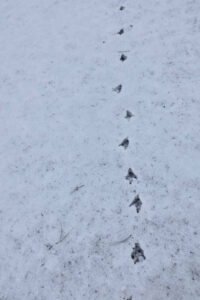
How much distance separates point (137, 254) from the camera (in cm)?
495

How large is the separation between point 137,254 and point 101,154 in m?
1.90

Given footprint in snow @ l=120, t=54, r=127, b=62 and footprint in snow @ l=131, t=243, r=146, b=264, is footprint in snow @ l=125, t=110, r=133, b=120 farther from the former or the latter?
footprint in snow @ l=131, t=243, r=146, b=264

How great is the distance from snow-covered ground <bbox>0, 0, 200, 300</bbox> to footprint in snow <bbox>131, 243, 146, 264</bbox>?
0.06m

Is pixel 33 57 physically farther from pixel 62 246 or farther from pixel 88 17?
pixel 62 246

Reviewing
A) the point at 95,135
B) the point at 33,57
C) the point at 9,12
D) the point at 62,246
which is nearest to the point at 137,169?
the point at 95,135

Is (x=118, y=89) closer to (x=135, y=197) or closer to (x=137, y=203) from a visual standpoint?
(x=135, y=197)

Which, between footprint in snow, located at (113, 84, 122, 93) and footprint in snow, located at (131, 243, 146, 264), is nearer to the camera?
footprint in snow, located at (131, 243, 146, 264)

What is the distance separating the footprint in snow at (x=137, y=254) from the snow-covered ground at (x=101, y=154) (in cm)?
6

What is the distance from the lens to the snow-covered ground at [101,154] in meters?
4.93

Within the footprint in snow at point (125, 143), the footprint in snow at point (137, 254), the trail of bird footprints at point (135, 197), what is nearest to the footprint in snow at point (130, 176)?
the trail of bird footprints at point (135, 197)

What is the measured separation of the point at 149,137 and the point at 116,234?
1844 mm

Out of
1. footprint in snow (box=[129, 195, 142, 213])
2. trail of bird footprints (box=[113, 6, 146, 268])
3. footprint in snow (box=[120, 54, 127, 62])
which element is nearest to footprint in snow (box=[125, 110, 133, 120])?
trail of bird footprints (box=[113, 6, 146, 268])

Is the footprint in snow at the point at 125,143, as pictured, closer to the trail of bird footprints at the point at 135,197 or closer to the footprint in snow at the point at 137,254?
the trail of bird footprints at the point at 135,197

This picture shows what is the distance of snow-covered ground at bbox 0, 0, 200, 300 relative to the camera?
493 cm
